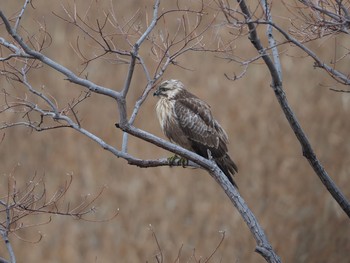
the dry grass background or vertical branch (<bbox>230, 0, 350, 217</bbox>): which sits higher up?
the dry grass background

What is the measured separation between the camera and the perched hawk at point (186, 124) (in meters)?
8.06

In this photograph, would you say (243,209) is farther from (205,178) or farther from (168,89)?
(205,178)

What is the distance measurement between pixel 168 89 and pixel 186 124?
0.42 meters

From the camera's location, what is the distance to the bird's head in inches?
321

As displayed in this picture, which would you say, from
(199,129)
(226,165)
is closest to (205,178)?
(199,129)

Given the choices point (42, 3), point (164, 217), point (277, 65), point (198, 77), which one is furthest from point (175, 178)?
point (277, 65)

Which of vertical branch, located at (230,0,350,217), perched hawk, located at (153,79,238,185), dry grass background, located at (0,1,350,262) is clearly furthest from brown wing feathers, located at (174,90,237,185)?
dry grass background, located at (0,1,350,262)

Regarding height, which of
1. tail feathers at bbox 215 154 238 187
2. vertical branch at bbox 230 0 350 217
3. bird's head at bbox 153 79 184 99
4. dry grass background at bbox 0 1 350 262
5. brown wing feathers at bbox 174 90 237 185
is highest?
dry grass background at bbox 0 1 350 262

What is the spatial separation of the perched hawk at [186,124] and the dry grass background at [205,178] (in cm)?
450

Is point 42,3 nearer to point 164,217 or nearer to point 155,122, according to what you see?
point 155,122

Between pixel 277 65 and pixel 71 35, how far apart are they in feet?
36.1

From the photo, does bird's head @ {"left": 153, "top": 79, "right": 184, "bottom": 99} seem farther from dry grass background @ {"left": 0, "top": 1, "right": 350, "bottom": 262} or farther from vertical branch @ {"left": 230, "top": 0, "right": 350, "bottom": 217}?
dry grass background @ {"left": 0, "top": 1, "right": 350, "bottom": 262}

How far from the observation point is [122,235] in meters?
13.5

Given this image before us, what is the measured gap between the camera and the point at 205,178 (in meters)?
14.0
